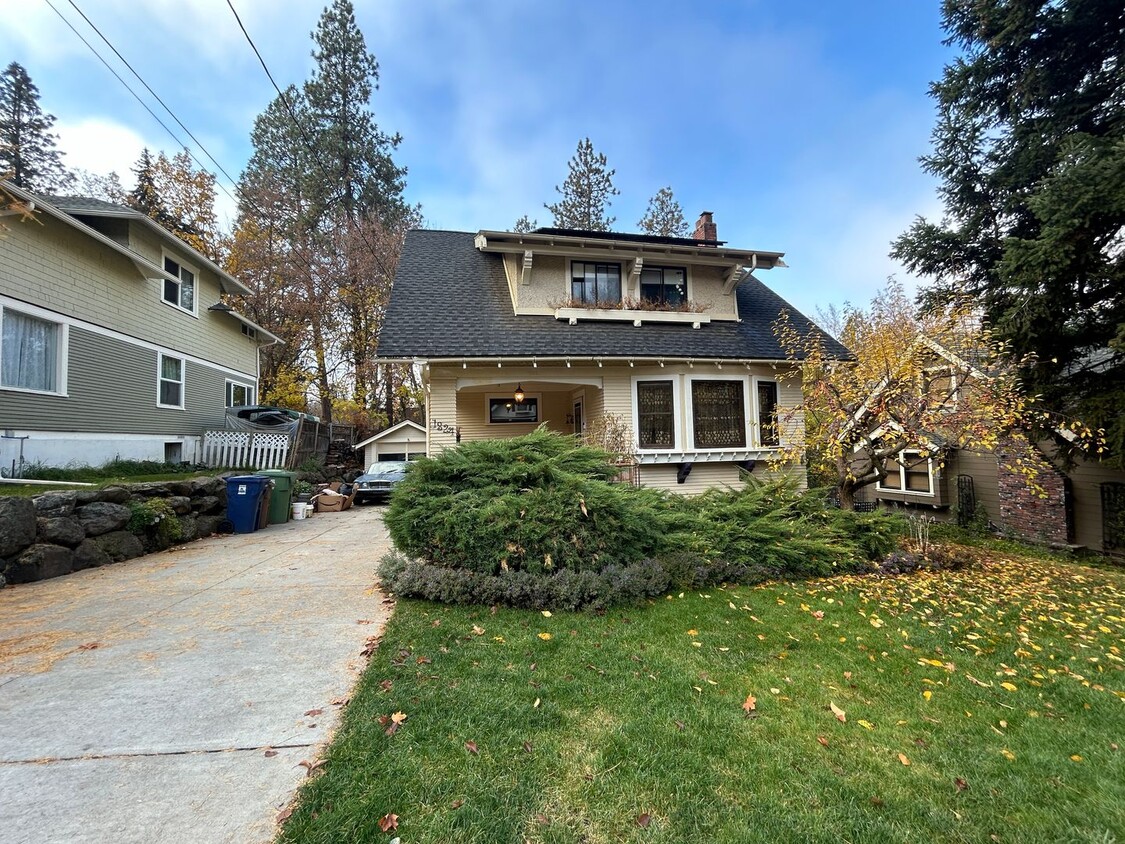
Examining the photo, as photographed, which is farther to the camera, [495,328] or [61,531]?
[495,328]

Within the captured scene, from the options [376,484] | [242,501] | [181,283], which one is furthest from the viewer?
[376,484]

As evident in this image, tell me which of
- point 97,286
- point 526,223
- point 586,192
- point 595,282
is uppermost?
point 586,192

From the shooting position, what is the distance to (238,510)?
29.4 ft

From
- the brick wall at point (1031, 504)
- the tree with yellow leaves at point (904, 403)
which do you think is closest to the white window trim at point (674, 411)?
the tree with yellow leaves at point (904, 403)

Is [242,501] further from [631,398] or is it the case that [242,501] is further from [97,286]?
[631,398]

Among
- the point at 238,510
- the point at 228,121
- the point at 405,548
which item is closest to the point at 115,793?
the point at 405,548

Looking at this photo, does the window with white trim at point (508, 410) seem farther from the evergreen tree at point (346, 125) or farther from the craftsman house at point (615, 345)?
the evergreen tree at point (346, 125)

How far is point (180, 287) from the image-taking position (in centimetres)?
1297

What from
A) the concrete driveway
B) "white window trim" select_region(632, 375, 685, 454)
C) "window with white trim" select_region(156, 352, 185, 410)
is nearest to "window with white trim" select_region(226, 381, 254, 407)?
"window with white trim" select_region(156, 352, 185, 410)

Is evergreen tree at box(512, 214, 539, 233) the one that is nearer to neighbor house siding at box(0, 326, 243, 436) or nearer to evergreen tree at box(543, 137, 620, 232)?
evergreen tree at box(543, 137, 620, 232)

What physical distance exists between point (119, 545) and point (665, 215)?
28.5 meters

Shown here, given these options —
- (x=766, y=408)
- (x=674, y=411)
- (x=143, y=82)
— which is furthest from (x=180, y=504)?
(x=766, y=408)

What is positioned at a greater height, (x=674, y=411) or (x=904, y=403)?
(x=674, y=411)

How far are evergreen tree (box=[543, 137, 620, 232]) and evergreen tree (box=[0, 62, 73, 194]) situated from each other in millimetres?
21910
